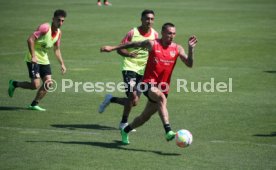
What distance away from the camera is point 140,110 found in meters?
17.1

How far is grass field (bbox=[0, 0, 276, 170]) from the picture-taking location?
1202 centimetres

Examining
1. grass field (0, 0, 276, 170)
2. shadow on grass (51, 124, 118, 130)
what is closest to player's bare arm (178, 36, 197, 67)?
grass field (0, 0, 276, 170)

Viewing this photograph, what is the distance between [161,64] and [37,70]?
4.70 meters

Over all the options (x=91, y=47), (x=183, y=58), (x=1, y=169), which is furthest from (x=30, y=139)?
(x=91, y=47)

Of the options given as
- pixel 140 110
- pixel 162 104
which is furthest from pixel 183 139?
pixel 140 110

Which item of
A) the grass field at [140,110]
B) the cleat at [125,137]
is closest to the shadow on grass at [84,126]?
the grass field at [140,110]

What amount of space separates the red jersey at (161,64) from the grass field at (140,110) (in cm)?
117

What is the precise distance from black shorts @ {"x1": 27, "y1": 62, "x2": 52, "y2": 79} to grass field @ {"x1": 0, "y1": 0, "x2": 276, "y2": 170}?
0.85 meters

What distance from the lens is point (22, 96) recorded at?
61.4ft

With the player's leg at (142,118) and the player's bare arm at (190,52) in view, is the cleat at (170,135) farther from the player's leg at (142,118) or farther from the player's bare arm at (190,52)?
the player's bare arm at (190,52)

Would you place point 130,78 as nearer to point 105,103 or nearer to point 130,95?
point 130,95

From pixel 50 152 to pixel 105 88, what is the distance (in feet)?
25.5

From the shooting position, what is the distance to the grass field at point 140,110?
12023 millimetres

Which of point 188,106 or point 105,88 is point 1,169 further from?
point 105,88
